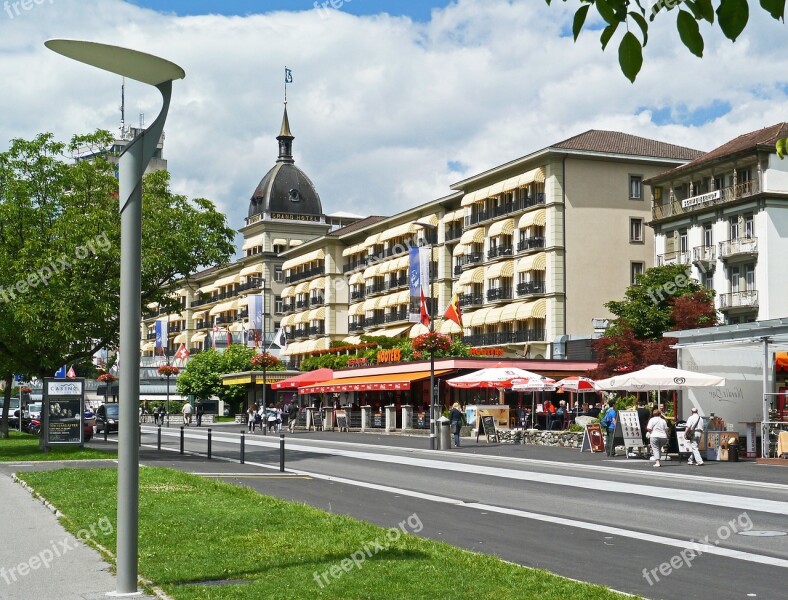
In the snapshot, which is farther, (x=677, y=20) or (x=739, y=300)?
(x=739, y=300)

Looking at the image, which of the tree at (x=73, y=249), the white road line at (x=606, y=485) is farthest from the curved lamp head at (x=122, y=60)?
the tree at (x=73, y=249)

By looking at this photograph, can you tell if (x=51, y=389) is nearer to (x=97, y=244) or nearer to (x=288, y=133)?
(x=97, y=244)

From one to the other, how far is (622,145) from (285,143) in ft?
213

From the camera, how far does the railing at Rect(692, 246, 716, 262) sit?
2542 inches

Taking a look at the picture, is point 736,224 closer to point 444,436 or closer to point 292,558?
point 444,436

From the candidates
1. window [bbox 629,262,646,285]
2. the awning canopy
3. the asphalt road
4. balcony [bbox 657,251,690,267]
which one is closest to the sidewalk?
the asphalt road

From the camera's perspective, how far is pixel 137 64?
29.8ft

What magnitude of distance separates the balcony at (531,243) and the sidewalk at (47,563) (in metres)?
60.7

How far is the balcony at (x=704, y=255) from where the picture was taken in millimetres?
64562

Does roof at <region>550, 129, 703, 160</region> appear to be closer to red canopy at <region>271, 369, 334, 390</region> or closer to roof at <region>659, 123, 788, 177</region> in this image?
roof at <region>659, 123, 788, 177</region>

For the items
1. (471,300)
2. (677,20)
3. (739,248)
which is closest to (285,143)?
(471,300)

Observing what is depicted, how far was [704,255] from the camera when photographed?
64.9 meters

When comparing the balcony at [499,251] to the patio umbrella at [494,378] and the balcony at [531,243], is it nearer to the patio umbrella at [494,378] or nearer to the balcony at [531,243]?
the balcony at [531,243]

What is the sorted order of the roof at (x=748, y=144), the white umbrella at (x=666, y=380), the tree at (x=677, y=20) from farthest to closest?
the roof at (x=748, y=144) < the white umbrella at (x=666, y=380) < the tree at (x=677, y=20)
